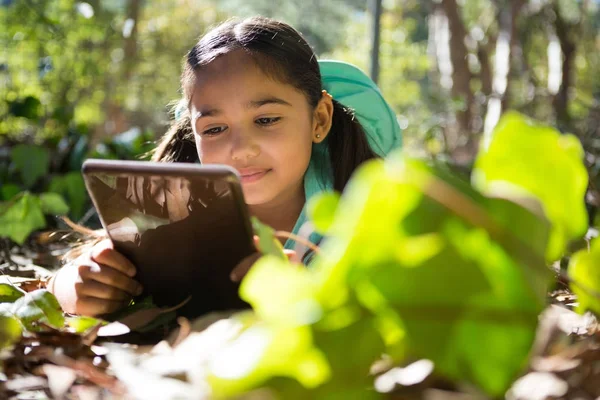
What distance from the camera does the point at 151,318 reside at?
2.80ft

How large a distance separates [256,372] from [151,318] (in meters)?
0.47

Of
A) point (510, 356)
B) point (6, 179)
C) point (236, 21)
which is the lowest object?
point (6, 179)

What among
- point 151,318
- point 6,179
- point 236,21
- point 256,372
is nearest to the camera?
point 256,372

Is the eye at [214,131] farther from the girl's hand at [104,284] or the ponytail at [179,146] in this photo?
the girl's hand at [104,284]

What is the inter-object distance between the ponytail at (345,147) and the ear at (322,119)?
71 mm

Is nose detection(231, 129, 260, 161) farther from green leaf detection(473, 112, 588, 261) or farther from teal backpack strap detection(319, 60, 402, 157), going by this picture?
green leaf detection(473, 112, 588, 261)

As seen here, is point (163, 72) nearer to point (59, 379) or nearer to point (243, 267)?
point (243, 267)

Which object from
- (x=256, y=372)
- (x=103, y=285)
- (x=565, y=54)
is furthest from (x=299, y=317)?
(x=565, y=54)

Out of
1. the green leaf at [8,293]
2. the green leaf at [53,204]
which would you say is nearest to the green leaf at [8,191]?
the green leaf at [53,204]

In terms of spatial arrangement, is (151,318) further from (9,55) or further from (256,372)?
(9,55)

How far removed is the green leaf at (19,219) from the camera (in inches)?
69.8

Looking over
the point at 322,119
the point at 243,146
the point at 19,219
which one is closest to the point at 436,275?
the point at 243,146

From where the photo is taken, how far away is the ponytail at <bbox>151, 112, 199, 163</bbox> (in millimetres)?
2260

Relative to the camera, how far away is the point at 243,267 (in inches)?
33.9
